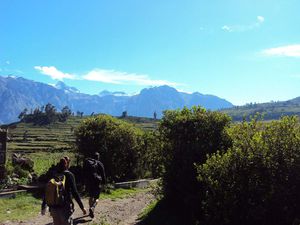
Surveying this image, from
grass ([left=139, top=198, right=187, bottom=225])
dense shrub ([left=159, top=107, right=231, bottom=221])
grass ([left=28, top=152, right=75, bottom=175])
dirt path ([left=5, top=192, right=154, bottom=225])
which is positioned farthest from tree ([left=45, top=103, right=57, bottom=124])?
dense shrub ([left=159, top=107, right=231, bottom=221])

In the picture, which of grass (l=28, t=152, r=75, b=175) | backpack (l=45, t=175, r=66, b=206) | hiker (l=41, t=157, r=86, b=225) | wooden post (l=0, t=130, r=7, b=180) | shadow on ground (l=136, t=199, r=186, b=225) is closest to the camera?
backpack (l=45, t=175, r=66, b=206)

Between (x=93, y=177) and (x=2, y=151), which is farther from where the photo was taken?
(x=2, y=151)

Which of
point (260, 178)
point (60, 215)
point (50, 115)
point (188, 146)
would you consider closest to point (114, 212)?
point (188, 146)

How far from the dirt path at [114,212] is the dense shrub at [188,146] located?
6.25ft

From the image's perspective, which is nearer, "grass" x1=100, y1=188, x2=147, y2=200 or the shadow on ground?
the shadow on ground

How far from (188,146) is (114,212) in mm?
4179

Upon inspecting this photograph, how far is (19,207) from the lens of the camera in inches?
624

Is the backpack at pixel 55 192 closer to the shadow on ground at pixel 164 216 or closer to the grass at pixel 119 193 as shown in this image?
the shadow on ground at pixel 164 216

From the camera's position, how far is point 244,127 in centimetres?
1292

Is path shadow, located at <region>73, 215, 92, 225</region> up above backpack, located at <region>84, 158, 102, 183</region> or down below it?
below

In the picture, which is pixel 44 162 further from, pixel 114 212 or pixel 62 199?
pixel 62 199

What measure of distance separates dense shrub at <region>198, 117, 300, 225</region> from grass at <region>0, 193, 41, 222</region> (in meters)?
7.04

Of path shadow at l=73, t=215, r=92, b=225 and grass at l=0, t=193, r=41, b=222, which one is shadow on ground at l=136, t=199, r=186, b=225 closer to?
path shadow at l=73, t=215, r=92, b=225

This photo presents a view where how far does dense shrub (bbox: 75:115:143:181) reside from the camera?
21.7m
